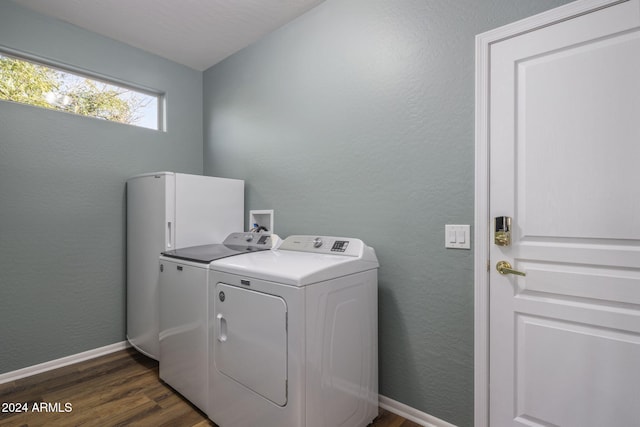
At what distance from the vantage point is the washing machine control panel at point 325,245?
1.75m

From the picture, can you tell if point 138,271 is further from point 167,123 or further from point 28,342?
point 167,123

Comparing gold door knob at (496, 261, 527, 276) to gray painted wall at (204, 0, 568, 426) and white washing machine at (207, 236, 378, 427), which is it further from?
white washing machine at (207, 236, 378, 427)

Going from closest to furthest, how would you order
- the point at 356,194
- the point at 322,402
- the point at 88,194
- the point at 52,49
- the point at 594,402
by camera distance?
the point at 594,402 → the point at 322,402 → the point at 356,194 → the point at 52,49 → the point at 88,194

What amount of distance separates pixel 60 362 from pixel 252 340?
6.38ft

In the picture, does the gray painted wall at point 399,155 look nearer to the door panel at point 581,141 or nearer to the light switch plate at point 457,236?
the light switch plate at point 457,236

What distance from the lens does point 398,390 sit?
179cm

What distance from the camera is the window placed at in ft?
7.36

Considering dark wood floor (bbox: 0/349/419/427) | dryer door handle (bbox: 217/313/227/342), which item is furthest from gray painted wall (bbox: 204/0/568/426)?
dryer door handle (bbox: 217/313/227/342)

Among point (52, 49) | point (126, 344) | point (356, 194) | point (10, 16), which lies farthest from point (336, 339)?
point (10, 16)

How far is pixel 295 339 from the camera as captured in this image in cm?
130

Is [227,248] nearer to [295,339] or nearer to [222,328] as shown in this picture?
[222,328]

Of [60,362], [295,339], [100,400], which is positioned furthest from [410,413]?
[60,362]

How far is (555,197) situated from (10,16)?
11.7 feet

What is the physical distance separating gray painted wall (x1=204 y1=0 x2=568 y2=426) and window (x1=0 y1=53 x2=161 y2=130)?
1389mm
